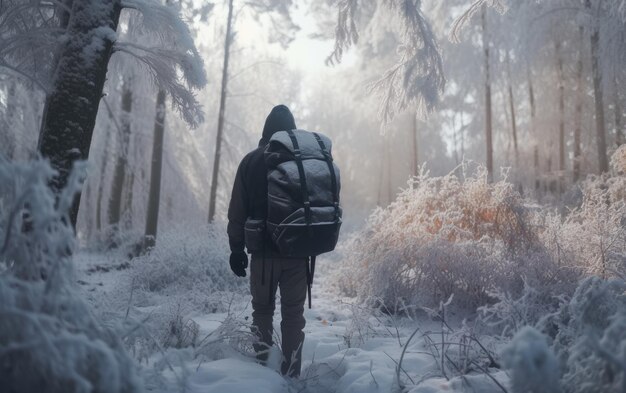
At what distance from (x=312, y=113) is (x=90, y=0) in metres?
22.7

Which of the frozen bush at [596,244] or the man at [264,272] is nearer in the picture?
the man at [264,272]

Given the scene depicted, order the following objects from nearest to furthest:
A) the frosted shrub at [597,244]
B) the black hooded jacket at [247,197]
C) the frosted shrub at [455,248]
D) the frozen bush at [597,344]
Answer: the frozen bush at [597,344] < the black hooded jacket at [247,197] < the frosted shrub at [597,244] < the frosted shrub at [455,248]

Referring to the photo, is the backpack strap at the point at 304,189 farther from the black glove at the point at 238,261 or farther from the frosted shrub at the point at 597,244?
the frosted shrub at the point at 597,244

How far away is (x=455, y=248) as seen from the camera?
15.2 feet

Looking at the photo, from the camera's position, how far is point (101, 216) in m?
13.5

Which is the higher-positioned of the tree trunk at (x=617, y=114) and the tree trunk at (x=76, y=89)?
the tree trunk at (x=617, y=114)

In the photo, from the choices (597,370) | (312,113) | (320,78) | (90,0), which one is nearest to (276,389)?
(597,370)

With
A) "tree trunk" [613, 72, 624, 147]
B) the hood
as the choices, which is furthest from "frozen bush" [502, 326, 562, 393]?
"tree trunk" [613, 72, 624, 147]

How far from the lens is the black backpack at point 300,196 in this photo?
2.81 metres

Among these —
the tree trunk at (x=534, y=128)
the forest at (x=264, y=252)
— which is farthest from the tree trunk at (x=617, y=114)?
the tree trunk at (x=534, y=128)

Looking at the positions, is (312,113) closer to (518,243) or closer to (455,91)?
(455,91)

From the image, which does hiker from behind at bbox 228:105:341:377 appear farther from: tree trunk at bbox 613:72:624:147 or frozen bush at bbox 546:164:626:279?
tree trunk at bbox 613:72:624:147

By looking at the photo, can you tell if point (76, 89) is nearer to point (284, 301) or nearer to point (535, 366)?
point (284, 301)

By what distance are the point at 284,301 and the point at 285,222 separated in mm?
614
